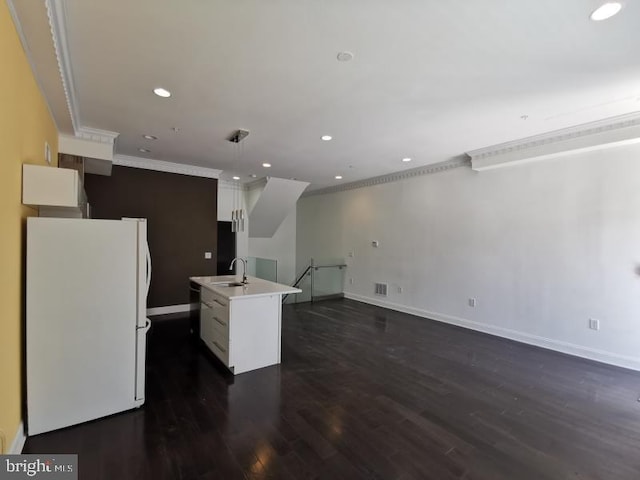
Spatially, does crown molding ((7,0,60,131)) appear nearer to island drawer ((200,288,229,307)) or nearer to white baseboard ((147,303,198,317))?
island drawer ((200,288,229,307))

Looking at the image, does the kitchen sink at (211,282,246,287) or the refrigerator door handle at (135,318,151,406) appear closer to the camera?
the refrigerator door handle at (135,318,151,406)

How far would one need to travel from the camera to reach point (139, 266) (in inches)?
104

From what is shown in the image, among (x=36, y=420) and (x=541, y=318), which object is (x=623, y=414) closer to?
(x=541, y=318)

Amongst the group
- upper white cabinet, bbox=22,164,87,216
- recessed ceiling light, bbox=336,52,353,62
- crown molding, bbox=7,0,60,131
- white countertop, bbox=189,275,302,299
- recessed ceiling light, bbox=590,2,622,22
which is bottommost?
white countertop, bbox=189,275,302,299

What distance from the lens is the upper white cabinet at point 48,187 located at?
2244mm

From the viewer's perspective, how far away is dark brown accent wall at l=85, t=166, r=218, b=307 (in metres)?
5.30

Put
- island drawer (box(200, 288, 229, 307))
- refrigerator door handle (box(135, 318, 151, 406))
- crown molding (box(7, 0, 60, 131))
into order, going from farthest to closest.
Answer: island drawer (box(200, 288, 229, 307)), refrigerator door handle (box(135, 318, 151, 406)), crown molding (box(7, 0, 60, 131))

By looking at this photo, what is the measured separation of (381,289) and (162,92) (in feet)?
18.2

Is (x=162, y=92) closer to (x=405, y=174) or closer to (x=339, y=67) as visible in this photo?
(x=339, y=67)

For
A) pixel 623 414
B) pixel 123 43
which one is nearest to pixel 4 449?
pixel 123 43

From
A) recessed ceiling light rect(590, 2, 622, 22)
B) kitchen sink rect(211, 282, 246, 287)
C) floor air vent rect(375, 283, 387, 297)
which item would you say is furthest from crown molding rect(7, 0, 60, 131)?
floor air vent rect(375, 283, 387, 297)

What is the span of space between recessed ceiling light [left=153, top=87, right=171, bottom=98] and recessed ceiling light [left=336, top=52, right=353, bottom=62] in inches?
68.9

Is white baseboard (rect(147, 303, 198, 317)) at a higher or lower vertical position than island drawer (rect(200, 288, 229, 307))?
lower

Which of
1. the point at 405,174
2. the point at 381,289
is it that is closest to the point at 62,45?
the point at 405,174
